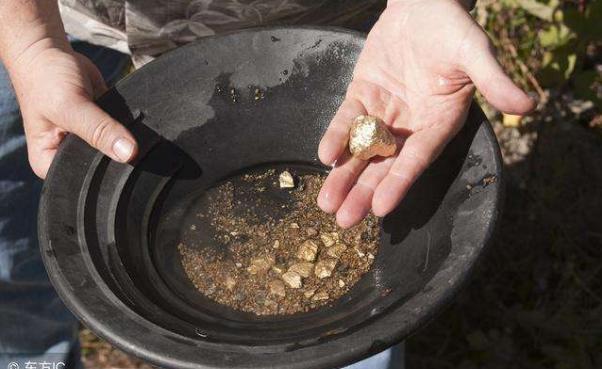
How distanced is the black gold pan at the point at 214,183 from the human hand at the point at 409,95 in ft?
0.21

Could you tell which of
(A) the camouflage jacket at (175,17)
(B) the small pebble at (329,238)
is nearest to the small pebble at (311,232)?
(B) the small pebble at (329,238)

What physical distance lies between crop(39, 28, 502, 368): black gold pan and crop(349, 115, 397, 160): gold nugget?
0.36ft

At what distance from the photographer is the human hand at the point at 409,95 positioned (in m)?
1.29

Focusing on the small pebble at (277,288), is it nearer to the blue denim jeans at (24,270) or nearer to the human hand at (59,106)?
Answer: the human hand at (59,106)

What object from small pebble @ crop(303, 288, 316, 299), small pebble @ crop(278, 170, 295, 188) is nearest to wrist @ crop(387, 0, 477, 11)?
small pebble @ crop(278, 170, 295, 188)

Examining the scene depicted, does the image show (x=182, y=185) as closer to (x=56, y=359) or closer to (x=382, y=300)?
(x=382, y=300)

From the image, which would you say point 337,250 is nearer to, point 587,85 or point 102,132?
point 102,132

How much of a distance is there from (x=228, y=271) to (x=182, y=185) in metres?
0.24

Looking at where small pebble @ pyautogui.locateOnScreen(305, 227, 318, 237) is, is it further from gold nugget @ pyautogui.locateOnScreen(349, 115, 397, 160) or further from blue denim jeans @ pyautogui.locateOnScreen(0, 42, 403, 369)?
blue denim jeans @ pyautogui.locateOnScreen(0, 42, 403, 369)

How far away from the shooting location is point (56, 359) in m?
1.97

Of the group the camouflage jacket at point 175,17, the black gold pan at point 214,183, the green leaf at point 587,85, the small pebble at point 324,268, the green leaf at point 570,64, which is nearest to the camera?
the black gold pan at point 214,183

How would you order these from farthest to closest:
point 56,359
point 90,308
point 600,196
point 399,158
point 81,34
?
point 600,196, point 56,359, point 81,34, point 399,158, point 90,308

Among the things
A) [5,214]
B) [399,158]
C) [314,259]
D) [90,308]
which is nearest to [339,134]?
[399,158]

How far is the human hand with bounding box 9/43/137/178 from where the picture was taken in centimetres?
140
